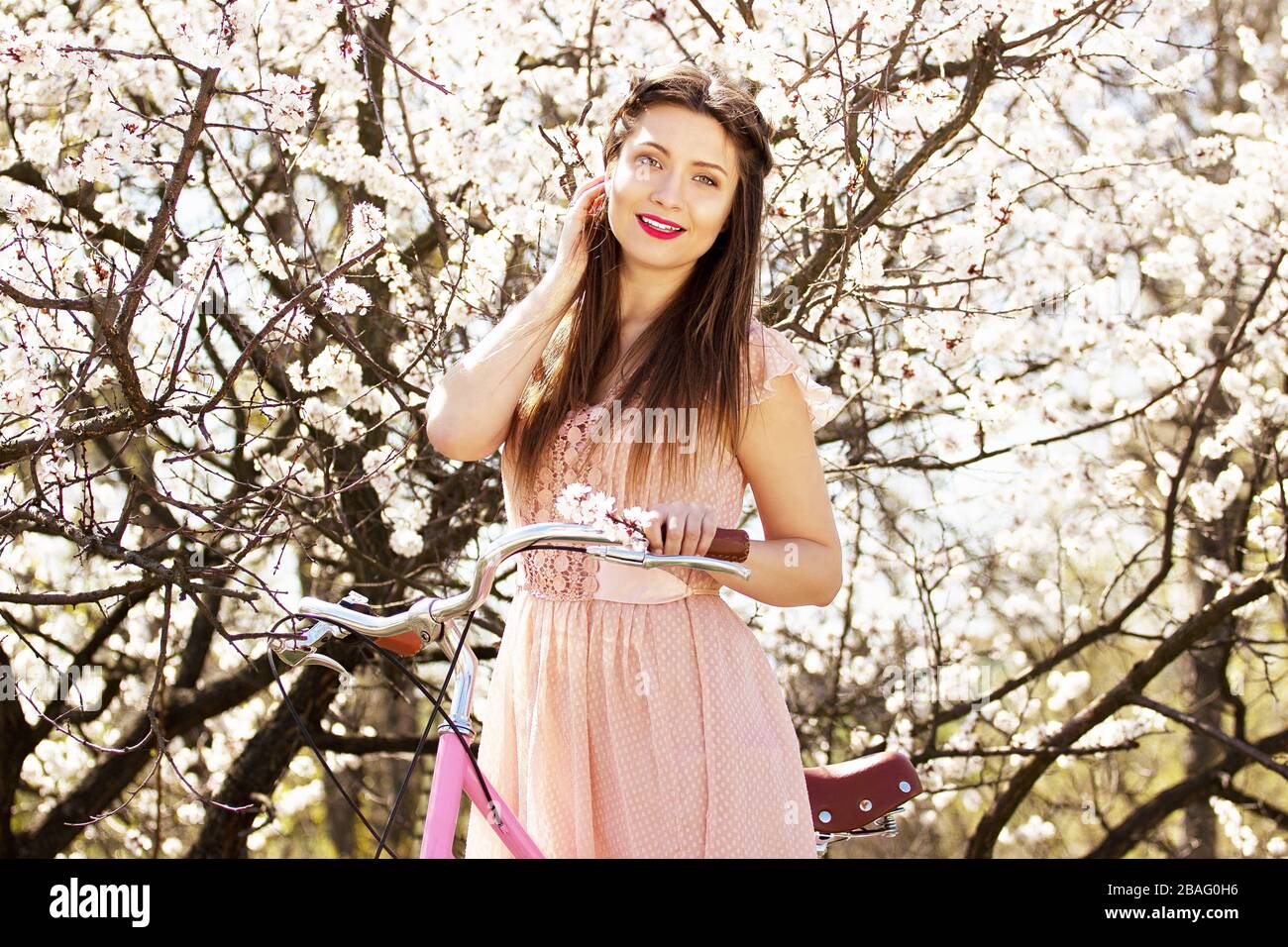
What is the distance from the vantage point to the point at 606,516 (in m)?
1.89

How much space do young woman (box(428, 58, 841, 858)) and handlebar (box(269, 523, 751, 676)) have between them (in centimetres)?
28

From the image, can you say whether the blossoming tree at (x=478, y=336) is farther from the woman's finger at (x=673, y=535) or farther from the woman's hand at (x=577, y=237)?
the woman's finger at (x=673, y=535)

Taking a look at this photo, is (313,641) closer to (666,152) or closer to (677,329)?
(677,329)

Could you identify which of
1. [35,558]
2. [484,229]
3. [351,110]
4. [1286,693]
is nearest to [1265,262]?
[484,229]

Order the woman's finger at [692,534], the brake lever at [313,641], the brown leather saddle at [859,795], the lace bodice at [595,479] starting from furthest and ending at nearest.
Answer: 1. the brown leather saddle at [859,795]
2. the lace bodice at [595,479]
3. the brake lever at [313,641]
4. the woman's finger at [692,534]

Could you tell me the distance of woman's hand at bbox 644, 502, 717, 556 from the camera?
5.88ft

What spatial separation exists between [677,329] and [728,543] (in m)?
0.57

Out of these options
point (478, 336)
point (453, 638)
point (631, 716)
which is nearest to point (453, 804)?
point (453, 638)

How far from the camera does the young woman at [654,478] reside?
2133 mm

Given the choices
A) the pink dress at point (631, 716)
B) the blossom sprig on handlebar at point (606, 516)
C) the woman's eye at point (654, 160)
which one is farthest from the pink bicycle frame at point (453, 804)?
the woman's eye at point (654, 160)

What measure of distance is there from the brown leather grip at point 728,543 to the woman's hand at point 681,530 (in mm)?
34

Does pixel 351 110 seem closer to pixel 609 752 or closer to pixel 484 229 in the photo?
pixel 484 229

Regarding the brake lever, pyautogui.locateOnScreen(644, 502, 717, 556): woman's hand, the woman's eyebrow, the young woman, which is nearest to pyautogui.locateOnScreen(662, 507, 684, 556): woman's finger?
pyautogui.locateOnScreen(644, 502, 717, 556): woman's hand
